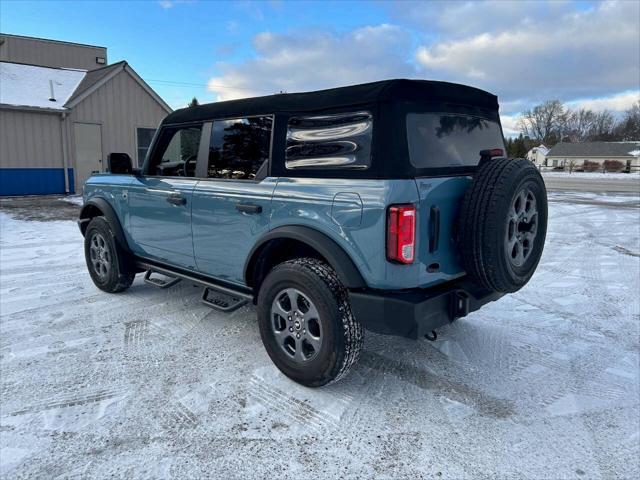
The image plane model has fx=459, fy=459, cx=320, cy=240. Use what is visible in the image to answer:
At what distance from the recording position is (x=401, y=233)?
253 cm

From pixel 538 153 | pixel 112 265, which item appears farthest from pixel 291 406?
pixel 538 153

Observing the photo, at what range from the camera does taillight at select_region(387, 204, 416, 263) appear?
2.51m

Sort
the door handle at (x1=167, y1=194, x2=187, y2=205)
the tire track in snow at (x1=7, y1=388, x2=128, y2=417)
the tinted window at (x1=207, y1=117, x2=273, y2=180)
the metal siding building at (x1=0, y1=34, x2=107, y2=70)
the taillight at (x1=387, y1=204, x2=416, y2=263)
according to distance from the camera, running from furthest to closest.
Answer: the metal siding building at (x1=0, y1=34, x2=107, y2=70) → the door handle at (x1=167, y1=194, x2=187, y2=205) → the tinted window at (x1=207, y1=117, x2=273, y2=180) → the tire track in snow at (x1=7, y1=388, x2=128, y2=417) → the taillight at (x1=387, y1=204, x2=416, y2=263)

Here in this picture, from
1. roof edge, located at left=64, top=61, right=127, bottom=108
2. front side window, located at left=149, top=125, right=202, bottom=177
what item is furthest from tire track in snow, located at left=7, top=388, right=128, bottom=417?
roof edge, located at left=64, top=61, right=127, bottom=108

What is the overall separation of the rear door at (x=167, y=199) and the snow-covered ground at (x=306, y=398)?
641mm

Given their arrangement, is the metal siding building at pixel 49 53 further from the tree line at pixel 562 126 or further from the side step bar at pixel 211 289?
the tree line at pixel 562 126

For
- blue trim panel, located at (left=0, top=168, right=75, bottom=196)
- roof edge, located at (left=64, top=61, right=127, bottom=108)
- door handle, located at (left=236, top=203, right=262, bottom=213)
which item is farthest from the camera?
roof edge, located at (left=64, top=61, right=127, bottom=108)

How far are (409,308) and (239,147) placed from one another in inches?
72.0

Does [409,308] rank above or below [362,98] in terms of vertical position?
below

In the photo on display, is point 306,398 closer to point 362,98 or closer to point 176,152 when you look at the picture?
point 362,98

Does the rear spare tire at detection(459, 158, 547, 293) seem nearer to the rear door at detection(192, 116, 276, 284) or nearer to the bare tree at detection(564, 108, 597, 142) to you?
the rear door at detection(192, 116, 276, 284)

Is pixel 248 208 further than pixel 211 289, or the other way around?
pixel 211 289

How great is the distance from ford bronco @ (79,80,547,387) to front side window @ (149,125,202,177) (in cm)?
32

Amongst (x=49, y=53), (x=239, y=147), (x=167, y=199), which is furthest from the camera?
(x=49, y=53)
